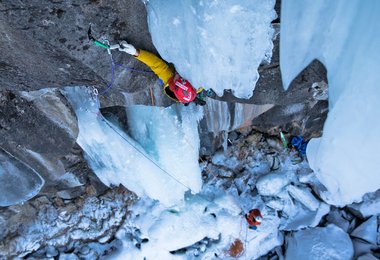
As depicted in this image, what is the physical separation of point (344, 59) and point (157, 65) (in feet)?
4.52

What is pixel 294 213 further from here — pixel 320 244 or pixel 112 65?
pixel 112 65

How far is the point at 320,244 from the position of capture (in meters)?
4.88

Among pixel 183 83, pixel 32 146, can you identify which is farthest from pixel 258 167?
pixel 32 146

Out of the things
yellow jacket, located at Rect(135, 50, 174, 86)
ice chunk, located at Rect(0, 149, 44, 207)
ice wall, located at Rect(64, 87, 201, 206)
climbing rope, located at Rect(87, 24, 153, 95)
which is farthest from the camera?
ice chunk, located at Rect(0, 149, 44, 207)

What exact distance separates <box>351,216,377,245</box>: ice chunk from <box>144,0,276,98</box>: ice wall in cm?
380

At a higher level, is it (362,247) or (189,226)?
(362,247)

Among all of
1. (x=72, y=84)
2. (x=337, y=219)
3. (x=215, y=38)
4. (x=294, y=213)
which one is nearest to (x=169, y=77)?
(x=215, y=38)

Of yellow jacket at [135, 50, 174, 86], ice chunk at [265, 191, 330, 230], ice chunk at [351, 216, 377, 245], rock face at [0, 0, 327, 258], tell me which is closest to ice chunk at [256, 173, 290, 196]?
ice chunk at [265, 191, 330, 230]

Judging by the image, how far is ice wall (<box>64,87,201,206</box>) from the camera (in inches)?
138

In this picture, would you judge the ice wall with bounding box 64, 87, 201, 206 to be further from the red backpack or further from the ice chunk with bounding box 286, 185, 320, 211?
the ice chunk with bounding box 286, 185, 320, 211

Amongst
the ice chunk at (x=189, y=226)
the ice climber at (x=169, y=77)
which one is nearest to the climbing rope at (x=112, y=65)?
the ice climber at (x=169, y=77)

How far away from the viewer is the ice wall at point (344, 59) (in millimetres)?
1925

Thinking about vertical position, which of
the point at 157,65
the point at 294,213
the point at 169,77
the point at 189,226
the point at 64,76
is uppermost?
the point at 157,65

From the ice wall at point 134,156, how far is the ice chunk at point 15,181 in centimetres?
68
